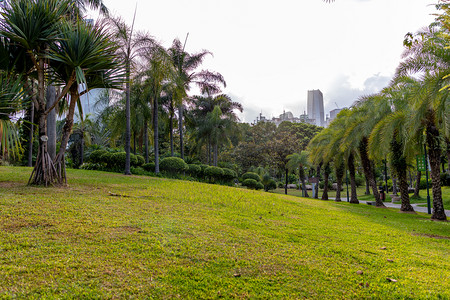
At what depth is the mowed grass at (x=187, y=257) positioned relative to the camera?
10.0 feet

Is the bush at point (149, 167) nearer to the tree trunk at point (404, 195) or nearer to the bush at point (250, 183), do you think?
the bush at point (250, 183)

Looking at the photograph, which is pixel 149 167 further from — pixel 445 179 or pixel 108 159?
pixel 445 179

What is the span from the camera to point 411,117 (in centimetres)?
1248

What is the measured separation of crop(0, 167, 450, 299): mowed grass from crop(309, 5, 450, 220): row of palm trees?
158 inches

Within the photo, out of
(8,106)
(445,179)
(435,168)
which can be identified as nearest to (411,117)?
(435,168)

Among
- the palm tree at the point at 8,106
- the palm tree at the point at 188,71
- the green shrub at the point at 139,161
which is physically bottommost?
the green shrub at the point at 139,161

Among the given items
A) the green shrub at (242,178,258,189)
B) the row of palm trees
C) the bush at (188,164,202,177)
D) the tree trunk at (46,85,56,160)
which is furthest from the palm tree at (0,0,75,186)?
the green shrub at (242,178,258,189)

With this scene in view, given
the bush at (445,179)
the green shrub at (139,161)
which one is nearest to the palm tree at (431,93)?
the green shrub at (139,161)

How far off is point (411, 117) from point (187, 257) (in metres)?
12.6

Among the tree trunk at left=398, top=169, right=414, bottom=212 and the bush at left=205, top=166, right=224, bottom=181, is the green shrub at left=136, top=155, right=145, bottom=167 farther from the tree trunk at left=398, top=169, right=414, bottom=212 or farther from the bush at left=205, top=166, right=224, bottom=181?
the tree trunk at left=398, top=169, right=414, bottom=212

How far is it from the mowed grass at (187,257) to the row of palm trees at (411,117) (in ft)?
13.2

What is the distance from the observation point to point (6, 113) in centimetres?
725

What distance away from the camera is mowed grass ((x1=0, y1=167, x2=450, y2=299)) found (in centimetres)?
305

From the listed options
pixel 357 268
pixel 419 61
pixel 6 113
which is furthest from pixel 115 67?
pixel 419 61
